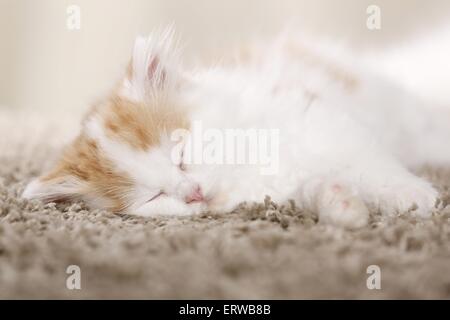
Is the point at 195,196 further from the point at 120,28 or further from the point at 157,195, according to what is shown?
the point at 120,28

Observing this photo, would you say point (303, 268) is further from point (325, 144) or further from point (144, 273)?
point (325, 144)

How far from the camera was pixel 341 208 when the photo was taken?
38.5 inches

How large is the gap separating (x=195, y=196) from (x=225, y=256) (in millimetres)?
356

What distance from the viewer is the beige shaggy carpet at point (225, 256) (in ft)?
2.36

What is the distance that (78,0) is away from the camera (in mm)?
2732

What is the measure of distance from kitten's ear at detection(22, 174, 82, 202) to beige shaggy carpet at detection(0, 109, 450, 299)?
0.14m

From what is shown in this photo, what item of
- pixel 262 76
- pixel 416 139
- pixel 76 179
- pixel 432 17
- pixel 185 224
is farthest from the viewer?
pixel 432 17

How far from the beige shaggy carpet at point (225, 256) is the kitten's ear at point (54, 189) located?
139 millimetres

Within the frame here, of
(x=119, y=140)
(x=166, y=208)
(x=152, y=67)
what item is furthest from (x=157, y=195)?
(x=152, y=67)

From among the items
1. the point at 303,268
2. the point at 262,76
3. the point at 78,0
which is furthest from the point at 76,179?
the point at 78,0

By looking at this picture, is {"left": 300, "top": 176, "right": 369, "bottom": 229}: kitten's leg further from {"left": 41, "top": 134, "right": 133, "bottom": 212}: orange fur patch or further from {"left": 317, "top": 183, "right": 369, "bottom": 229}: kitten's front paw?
{"left": 41, "top": 134, "right": 133, "bottom": 212}: orange fur patch

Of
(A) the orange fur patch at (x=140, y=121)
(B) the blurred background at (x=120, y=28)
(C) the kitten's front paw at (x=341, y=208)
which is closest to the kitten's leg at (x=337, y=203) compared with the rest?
(C) the kitten's front paw at (x=341, y=208)

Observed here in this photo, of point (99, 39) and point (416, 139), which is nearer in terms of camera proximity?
point (416, 139)
